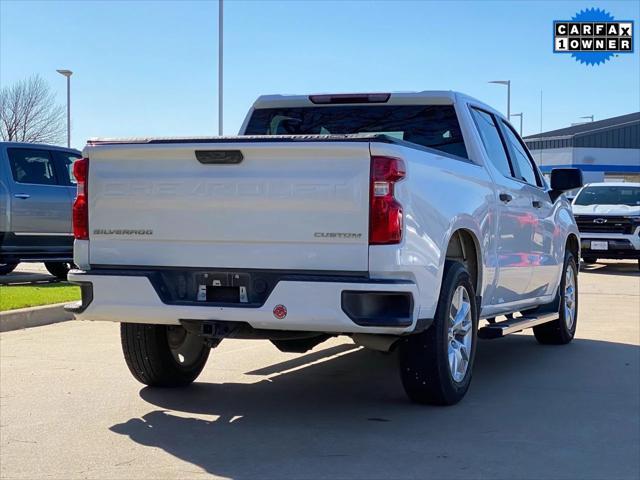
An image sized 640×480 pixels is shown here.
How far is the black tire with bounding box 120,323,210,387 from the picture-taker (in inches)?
246

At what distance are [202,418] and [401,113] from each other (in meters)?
2.95

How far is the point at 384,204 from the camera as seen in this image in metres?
5.09

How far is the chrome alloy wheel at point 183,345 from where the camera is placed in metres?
6.47

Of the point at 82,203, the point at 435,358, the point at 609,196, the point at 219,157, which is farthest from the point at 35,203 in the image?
the point at 609,196

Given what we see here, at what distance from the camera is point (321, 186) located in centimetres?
516

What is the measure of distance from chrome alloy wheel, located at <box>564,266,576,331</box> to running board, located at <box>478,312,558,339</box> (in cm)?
62

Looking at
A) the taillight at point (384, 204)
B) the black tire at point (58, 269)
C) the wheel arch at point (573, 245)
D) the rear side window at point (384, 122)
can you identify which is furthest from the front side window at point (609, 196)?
the taillight at point (384, 204)

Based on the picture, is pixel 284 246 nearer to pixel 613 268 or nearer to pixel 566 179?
pixel 566 179

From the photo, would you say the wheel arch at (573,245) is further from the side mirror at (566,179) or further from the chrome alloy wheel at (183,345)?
the chrome alloy wheel at (183,345)

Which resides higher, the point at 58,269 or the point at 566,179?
the point at 566,179

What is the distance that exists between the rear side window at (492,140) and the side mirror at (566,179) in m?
0.89

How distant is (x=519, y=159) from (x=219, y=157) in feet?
12.1

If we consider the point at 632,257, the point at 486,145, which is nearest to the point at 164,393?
the point at 486,145

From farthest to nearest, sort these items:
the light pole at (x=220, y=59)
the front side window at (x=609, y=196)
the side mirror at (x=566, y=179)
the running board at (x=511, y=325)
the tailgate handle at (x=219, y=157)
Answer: the light pole at (x=220, y=59)
the front side window at (x=609, y=196)
the side mirror at (x=566, y=179)
the running board at (x=511, y=325)
the tailgate handle at (x=219, y=157)
